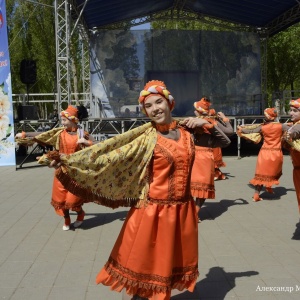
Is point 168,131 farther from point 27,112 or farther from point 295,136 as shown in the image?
point 27,112

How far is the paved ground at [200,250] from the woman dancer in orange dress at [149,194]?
736 mm

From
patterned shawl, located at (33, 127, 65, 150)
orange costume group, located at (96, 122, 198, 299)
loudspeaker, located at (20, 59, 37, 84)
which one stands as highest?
loudspeaker, located at (20, 59, 37, 84)

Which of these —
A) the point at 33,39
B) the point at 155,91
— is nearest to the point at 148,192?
the point at 155,91

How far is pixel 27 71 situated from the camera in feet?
48.4

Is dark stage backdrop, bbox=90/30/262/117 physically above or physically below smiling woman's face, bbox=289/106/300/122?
above

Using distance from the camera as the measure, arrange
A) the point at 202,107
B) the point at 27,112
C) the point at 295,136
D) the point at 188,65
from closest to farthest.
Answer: the point at 295,136 → the point at 202,107 → the point at 27,112 → the point at 188,65

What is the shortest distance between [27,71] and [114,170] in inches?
501

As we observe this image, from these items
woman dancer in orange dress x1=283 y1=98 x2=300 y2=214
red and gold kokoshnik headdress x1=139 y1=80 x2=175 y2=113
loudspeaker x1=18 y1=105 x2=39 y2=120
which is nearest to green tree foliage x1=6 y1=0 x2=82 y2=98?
loudspeaker x1=18 y1=105 x2=39 y2=120

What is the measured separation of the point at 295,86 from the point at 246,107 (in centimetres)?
1454

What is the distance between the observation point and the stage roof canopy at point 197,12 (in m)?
16.4

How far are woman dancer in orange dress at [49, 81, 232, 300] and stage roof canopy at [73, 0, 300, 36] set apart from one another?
12.8 metres

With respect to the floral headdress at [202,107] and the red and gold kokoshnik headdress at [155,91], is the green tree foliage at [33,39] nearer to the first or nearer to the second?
the floral headdress at [202,107]

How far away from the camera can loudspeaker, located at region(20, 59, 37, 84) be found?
14711 millimetres

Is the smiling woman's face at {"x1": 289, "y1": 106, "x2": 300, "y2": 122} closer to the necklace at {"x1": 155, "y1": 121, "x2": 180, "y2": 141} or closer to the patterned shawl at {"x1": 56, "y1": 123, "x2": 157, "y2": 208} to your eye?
the necklace at {"x1": 155, "y1": 121, "x2": 180, "y2": 141}
